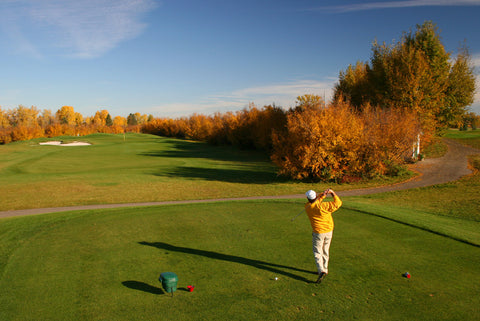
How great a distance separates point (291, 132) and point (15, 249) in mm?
20123

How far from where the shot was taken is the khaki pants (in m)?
7.44

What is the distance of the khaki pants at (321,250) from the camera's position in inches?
293

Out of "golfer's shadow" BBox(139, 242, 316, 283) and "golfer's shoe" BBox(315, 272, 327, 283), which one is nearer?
"golfer's shoe" BBox(315, 272, 327, 283)

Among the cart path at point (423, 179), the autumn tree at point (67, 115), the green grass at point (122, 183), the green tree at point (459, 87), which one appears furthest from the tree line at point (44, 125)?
the green tree at point (459, 87)

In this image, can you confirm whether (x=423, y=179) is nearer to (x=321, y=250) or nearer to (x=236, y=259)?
(x=321, y=250)

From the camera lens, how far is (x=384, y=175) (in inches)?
1104

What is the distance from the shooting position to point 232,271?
314 inches

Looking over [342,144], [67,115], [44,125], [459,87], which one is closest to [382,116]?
[342,144]

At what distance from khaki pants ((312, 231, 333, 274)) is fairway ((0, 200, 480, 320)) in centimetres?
33

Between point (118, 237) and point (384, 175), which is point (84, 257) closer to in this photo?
point (118, 237)

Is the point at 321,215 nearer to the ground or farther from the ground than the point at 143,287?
farther from the ground

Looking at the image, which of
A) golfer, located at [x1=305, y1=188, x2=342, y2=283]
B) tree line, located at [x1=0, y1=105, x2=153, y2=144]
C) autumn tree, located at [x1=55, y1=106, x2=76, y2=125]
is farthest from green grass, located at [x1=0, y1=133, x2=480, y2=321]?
autumn tree, located at [x1=55, y1=106, x2=76, y2=125]

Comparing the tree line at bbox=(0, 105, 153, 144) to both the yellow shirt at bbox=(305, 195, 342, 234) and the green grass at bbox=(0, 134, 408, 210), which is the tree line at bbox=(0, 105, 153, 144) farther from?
the yellow shirt at bbox=(305, 195, 342, 234)

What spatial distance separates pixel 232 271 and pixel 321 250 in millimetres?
2149
